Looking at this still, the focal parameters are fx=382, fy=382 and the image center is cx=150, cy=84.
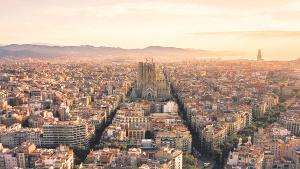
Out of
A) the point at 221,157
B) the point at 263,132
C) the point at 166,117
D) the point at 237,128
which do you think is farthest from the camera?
the point at 166,117

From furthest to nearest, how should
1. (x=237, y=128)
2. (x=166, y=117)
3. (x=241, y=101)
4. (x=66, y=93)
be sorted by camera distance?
1. (x=66, y=93)
2. (x=241, y=101)
3. (x=166, y=117)
4. (x=237, y=128)

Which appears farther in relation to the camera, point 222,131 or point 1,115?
point 1,115

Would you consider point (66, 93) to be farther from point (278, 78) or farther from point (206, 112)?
point (278, 78)

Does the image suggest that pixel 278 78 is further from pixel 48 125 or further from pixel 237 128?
pixel 48 125

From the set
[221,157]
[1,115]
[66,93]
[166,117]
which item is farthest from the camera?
[66,93]

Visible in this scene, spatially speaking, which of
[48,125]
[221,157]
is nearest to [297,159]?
[221,157]

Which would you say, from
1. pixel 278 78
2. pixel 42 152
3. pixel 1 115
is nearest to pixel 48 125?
pixel 42 152
